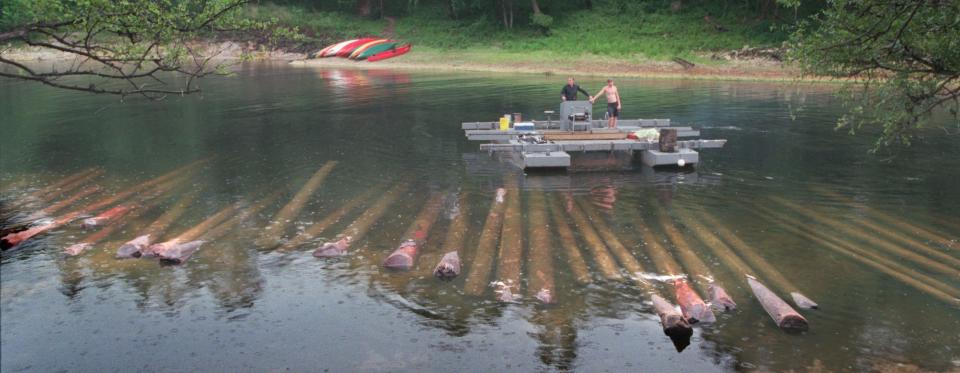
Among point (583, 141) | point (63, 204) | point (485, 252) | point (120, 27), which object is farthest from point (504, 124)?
point (120, 27)

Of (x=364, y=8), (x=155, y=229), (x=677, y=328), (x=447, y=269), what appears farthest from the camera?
(x=364, y=8)

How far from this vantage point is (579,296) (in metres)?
11.1

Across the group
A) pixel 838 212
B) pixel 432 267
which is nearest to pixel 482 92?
pixel 838 212

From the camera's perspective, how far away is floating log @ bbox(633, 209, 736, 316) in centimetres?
1022

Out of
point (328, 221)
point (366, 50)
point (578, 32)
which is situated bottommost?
point (328, 221)

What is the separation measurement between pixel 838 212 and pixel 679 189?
373cm

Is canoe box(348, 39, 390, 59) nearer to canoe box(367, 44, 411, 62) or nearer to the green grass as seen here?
canoe box(367, 44, 411, 62)

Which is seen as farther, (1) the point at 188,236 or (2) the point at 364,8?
(2) the point at 364,8

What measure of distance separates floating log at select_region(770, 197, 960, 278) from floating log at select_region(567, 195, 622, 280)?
4635mm

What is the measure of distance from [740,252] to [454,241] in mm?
4983

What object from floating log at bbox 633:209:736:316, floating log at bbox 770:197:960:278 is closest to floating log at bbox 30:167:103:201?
floating log at bbox 633:209:736:316

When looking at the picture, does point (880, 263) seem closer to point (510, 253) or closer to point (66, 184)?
point (510, 253)

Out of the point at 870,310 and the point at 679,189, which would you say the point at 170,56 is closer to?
the point at 870,310

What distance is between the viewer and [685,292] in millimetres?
10828
